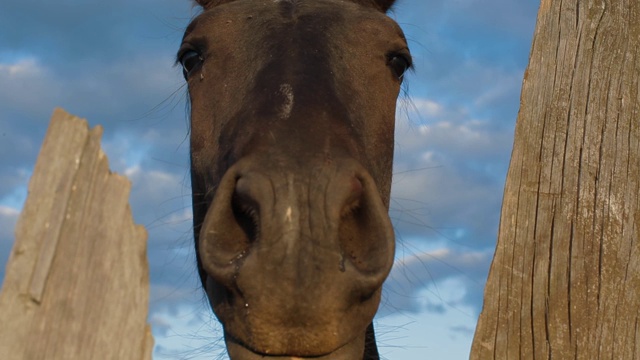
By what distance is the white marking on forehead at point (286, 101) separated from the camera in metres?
2.98

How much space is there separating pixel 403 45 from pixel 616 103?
6.05ft

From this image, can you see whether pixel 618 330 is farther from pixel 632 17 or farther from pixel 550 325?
pixel 632 17

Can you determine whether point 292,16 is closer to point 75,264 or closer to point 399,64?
point 399,64

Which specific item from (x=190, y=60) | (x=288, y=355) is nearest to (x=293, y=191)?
(x=288, y=355)

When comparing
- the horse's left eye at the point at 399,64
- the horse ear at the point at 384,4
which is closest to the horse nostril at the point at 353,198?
the horse's left eye at the point at 399,64

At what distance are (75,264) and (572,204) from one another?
168 cm

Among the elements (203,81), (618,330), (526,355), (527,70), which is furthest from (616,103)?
(203,81)

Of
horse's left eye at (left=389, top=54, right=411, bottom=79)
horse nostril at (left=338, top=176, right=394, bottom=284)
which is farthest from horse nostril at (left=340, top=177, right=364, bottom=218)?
horse's left eye at (left=389, top=54, right=411, bottom=79)

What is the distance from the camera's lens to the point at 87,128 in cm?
143

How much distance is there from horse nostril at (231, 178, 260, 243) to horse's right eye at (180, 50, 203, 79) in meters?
1.60

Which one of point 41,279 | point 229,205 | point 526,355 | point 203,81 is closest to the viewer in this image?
point 41,279

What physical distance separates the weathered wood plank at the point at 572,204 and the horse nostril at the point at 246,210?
0.85 m

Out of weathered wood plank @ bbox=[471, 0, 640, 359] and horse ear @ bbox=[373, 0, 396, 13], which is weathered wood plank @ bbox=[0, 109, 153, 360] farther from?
horse ear @ bbox=[373, 0, 396, 13]

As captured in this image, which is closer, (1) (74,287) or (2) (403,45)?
(1) (74,287)
